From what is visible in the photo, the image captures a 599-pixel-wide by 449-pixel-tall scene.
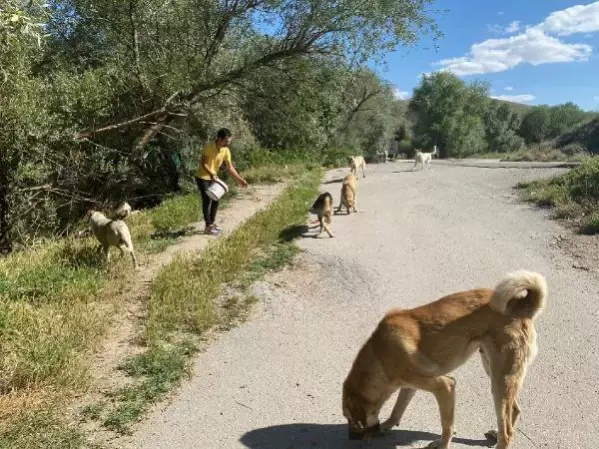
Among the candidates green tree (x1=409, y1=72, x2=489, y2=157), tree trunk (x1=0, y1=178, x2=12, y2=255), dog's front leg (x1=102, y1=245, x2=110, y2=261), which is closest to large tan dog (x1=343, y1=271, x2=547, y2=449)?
dog's front leg (x1=102, y1=245, x2=110, y2=261)

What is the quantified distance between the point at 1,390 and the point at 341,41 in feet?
39.7

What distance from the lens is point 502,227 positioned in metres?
11.4

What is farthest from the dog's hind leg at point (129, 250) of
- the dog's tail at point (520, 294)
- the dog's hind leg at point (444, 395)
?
the dog's tail at point (520, 294)

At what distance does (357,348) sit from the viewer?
5734 millimetres

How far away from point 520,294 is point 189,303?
4.09 m

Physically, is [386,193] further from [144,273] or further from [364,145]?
[364,145]

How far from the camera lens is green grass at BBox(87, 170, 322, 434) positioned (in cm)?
469

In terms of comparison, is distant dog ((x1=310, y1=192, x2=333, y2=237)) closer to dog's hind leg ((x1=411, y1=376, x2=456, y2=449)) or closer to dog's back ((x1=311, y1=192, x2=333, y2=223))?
dog's back ((x1=311, y1=192, x2=333, y2=223))

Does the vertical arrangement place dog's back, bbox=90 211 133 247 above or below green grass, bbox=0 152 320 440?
above

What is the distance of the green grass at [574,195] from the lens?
10913mm

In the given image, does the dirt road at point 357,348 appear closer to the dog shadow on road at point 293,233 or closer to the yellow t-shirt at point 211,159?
the dog shadow on road at point 293,233

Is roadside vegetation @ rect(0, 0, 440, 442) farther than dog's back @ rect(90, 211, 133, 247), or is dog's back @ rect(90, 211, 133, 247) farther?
dog's back @ rect(90, 211, 133, 247)

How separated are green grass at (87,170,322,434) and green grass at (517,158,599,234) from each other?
5957 millimetres

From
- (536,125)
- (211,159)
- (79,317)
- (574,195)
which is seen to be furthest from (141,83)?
(536,125)
